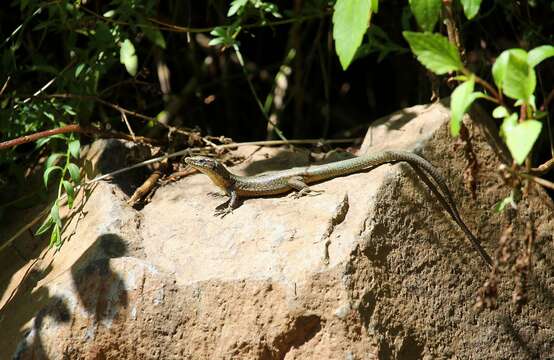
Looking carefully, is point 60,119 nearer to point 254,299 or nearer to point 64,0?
point 64,0

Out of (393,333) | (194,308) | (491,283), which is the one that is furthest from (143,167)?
(491,283)

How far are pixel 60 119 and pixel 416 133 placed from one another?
2497 mm

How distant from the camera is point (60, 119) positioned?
517 cm

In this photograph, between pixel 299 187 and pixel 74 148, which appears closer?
pixel 74 148

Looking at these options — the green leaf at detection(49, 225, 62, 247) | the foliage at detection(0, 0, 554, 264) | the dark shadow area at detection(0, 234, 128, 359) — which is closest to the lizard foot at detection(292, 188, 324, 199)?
the foliage at detection(0, 0, 554, 264)

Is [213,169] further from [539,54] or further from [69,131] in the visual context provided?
[539,54]

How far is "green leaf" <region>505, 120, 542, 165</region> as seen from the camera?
2604mm

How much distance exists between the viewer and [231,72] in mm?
7613

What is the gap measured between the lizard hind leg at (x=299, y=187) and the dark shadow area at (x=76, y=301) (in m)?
1.20

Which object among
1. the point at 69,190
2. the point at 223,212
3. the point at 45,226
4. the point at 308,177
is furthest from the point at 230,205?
the point at 45,226

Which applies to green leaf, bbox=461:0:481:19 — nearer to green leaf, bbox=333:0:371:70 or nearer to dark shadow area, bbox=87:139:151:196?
green leaf, bbox=333:0:371:70

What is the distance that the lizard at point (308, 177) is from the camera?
4445mm

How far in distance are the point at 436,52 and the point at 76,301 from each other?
7.86 ft

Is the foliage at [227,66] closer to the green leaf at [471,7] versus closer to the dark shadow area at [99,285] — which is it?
the green leaf at [471,7]
